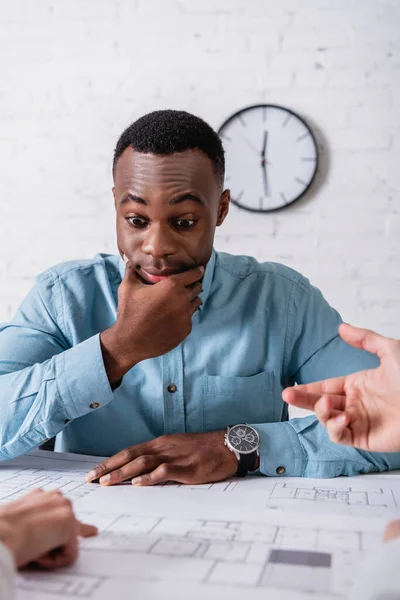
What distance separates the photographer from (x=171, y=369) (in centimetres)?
138

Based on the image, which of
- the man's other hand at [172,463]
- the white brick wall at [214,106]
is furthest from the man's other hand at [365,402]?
the white brick wall at [214,106]

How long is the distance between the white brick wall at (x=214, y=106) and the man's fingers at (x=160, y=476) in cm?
181

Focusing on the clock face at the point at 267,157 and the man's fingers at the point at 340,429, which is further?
the clock face at the point at 267,157

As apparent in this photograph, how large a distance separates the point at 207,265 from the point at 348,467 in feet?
1.71

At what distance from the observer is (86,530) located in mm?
821

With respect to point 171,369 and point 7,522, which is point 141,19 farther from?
point 7,522

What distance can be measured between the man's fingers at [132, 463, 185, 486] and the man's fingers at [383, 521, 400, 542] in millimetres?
403

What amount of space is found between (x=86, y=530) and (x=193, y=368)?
0.60 m

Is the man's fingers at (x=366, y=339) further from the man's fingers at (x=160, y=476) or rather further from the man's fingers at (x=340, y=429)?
the man's fingers at (x=160, y=476)

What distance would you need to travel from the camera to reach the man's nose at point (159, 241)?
1.25 meters

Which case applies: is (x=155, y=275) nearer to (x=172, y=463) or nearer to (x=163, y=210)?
(x=163, y=210)

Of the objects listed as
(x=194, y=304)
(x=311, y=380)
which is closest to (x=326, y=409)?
(x=194, y=304)

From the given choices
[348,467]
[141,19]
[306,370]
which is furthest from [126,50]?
[348,467]

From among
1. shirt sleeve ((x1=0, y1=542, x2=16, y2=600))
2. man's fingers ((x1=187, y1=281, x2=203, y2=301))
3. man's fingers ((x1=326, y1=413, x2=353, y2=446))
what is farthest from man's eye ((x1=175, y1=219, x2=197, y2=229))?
shirt sleeve ((x1=0, y1=542, x2=16, y2=600))
